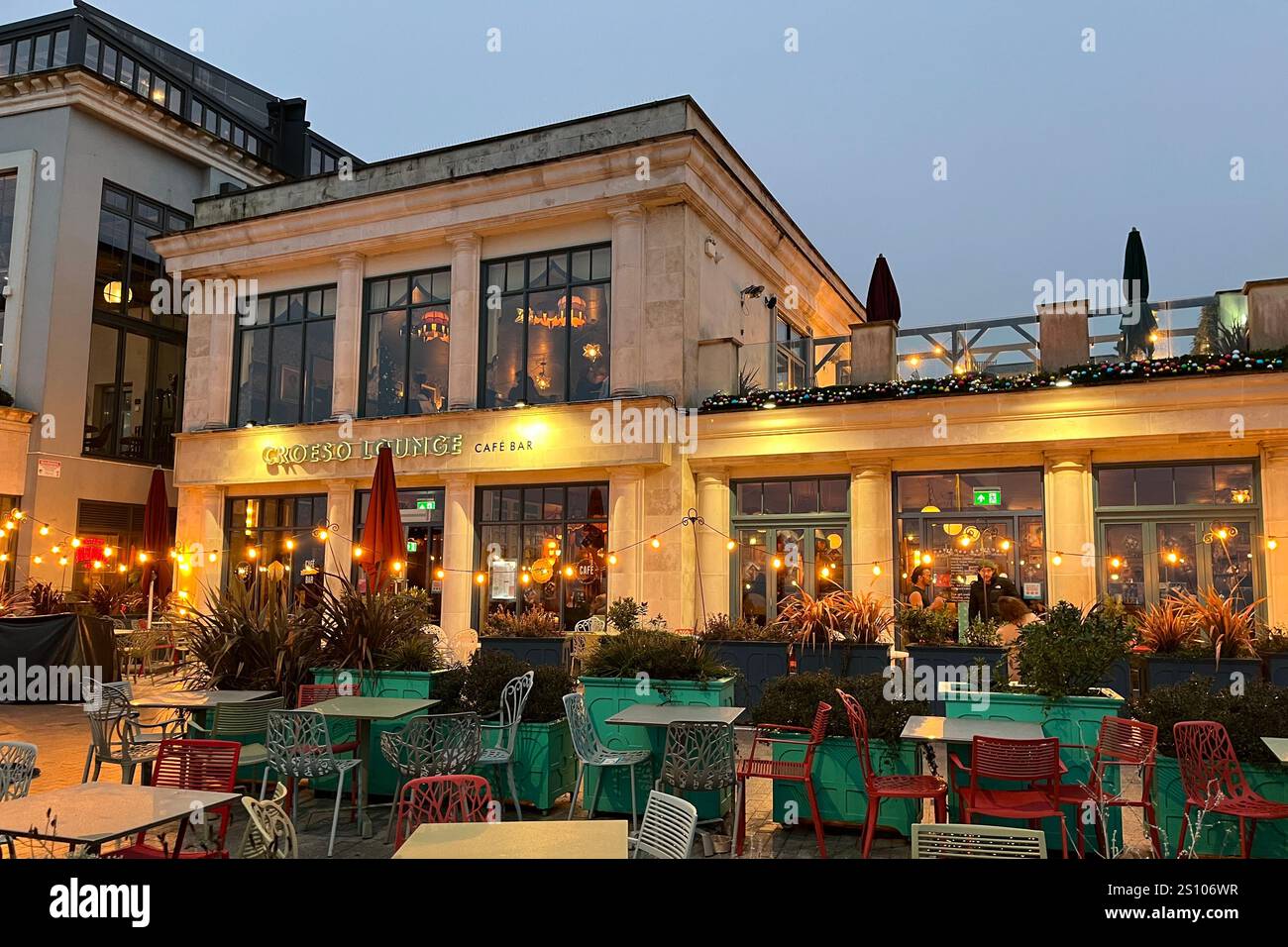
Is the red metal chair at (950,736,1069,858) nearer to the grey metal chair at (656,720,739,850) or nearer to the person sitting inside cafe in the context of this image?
the grey metal chair at (656,720,739,850)

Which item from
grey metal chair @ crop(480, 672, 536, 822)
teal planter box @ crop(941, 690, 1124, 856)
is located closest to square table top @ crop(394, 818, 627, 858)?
grey metal chair @ crop(480, 672, 536, 822)

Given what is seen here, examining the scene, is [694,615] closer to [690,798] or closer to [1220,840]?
[690,798]

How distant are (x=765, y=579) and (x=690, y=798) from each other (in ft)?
29.9

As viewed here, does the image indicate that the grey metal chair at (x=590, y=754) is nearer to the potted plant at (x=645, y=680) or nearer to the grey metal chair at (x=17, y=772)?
the potted plant at (x=645, y=680)

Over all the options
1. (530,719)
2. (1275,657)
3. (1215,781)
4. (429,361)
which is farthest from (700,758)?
(429,361)

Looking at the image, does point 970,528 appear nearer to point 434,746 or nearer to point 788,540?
point 788,540

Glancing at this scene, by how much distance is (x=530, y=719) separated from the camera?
8.27 meters

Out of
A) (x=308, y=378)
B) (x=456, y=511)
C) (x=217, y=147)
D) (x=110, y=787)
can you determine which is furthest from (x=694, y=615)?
(x=217, y=147)

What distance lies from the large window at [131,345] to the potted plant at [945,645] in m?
19.5

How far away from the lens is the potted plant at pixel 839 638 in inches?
490

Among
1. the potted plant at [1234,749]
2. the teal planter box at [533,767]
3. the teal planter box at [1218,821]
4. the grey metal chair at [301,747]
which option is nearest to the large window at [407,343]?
the teal planter box at [533,767]

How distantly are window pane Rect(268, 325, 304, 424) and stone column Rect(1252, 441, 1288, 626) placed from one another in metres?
18.0

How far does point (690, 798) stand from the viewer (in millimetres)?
7527

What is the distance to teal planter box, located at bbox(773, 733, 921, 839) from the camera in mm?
7043
